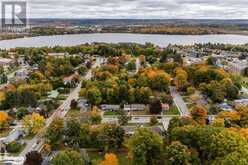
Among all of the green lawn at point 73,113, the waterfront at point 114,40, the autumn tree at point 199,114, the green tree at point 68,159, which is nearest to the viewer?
the green tree at point 68,159

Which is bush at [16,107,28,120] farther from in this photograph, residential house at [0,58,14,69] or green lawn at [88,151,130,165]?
residential house at [0,58,14,69]

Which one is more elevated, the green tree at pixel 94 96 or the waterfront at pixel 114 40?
the waterfront at pixel 114 40

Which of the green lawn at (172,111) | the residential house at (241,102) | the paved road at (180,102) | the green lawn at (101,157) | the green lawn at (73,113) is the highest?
the residential house at (241,102)

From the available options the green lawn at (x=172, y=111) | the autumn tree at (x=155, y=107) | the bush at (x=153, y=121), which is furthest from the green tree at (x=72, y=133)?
the green lawn at (x=172, y=111)

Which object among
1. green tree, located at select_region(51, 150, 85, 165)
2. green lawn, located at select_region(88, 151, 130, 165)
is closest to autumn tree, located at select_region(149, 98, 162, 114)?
green lawn, located at select_region(88, 151, 130, 165)

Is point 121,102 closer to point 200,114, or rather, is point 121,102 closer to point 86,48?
point 200,114

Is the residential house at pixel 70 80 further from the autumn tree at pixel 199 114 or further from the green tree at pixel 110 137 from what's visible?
the green tree at pixel 110 137

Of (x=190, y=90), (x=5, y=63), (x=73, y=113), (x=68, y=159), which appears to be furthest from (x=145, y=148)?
(x=5, y=63)

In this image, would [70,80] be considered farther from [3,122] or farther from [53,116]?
[3,122]

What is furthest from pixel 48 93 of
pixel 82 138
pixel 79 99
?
pixel 82 138
